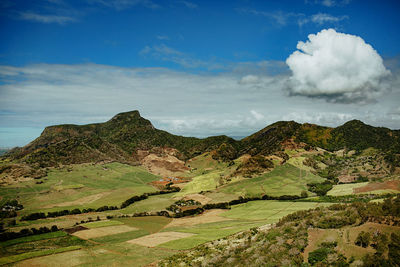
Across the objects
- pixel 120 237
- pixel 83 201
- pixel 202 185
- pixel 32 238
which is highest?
pixel 202 185

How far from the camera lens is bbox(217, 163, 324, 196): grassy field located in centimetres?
14488

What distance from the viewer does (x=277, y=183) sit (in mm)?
158250

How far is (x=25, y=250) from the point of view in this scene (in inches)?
2680

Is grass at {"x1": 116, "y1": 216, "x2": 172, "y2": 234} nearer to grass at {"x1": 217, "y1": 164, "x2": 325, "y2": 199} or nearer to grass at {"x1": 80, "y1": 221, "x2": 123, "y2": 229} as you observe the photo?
grass at {"x1": 80, "y1": 221, "x2": 123, "y2": 229}

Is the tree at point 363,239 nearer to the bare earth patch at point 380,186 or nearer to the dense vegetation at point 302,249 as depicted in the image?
the dense vegetation at point 302,249

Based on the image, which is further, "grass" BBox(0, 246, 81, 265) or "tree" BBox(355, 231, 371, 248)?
"grass" BBox(0, 246, 81, 265)

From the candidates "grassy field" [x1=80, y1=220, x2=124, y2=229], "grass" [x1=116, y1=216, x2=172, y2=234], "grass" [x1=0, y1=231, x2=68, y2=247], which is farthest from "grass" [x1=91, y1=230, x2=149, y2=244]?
"grass" [x1=0, y1=231, x2=68, y2=247]

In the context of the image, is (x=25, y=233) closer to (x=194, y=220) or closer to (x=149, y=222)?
(x=149, y=222)

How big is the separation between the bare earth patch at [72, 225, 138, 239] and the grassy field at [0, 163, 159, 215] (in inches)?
2099

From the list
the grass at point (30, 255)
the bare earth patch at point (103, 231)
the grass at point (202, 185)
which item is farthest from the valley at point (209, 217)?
the grass at point (202, 185)

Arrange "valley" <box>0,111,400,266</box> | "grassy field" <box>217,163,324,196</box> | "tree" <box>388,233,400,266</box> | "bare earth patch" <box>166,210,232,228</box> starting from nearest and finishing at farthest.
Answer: "tree" <box>388,233,400,266</box> < "valley" <box>0,111,400,266</box> < "bare earth patch" <box>166,210,232,228</box> < "grassy field" <box>217,163,324,196</box>

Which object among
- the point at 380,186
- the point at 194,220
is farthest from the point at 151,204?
the point at 380,186

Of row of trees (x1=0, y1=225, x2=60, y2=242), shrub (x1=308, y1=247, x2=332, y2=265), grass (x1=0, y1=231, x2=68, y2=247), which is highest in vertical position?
shrub (x1=308, y1=247, x2=332, y2=265)

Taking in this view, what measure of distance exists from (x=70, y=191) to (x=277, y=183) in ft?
461
